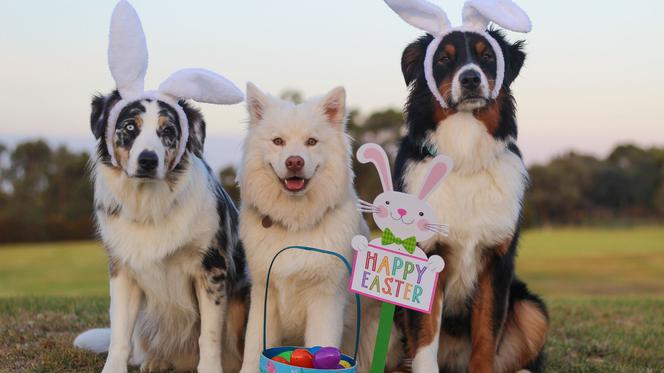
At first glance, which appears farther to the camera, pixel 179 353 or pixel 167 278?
pixel 179 353

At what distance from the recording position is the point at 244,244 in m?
3.86

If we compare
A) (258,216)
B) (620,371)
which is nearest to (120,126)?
(258,216)

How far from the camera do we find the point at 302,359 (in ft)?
10.6

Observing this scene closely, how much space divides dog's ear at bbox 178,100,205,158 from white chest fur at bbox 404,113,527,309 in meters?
1.25

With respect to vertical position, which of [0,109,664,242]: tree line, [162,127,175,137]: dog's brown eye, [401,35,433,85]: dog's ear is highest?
[401,35,433,85]: dog's ear

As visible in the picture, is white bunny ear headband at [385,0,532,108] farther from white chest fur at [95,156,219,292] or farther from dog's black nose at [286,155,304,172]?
white chest fur at [95,156,219,292]

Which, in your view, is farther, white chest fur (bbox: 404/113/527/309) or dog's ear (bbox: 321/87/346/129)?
dog's ear (bbox: 321/87/346/129)

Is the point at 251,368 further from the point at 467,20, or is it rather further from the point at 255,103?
the point at 467,20

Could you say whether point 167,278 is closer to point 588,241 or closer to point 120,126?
point 120,126

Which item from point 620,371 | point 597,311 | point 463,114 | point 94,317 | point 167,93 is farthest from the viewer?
point 597,311

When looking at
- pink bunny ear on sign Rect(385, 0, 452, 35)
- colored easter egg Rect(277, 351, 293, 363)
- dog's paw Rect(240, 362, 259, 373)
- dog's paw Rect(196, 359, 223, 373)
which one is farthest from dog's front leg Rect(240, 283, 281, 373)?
pink bunny ear on sign Rect(385, 0, 452, 35)

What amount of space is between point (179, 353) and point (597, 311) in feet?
15.0

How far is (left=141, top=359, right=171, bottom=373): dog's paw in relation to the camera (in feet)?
14.2

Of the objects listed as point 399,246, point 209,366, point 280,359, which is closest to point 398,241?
point 399,246
